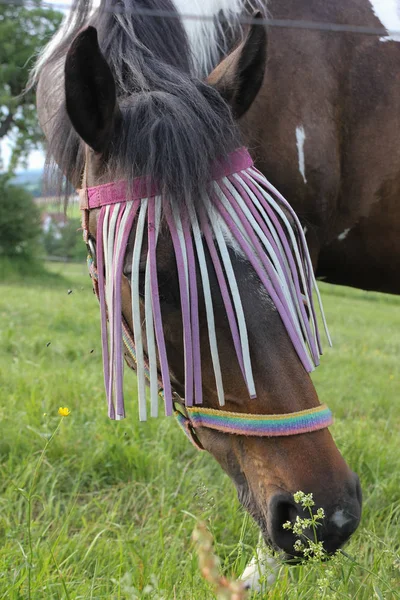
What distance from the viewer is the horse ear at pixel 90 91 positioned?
141 cm

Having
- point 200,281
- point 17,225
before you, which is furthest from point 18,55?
point 200,281

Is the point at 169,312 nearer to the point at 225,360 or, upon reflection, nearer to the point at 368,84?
the point at 225,360

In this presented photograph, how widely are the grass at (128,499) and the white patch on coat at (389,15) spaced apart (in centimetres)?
154

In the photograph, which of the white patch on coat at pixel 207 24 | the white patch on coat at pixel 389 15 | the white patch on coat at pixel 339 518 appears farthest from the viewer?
the white patch on coat at pixel 389 15

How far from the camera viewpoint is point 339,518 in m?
1.28

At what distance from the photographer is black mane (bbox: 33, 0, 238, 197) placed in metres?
1.43

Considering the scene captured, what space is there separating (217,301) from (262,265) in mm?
156

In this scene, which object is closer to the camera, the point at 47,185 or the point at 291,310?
the point at 291,310

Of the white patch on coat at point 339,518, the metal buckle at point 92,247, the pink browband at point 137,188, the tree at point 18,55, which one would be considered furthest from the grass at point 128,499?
the tree at point 18,55

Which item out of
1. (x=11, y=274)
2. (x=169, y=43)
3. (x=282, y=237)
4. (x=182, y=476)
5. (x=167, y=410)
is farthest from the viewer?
(x=11, y=274)

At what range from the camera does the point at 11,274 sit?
1406cm

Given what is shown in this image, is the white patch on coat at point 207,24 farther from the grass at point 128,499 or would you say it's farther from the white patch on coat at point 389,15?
the grass at point 128,499

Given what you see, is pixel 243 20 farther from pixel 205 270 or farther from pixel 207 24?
pixel 205 270

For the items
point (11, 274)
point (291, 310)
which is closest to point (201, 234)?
point (291, 310)
